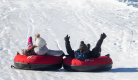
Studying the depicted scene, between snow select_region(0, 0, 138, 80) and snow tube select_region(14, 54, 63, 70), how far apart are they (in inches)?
6.7

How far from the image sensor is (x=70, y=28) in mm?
14133

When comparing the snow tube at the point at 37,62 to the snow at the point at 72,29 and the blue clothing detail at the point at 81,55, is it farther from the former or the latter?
the blue clothing detail at the point at 81,55

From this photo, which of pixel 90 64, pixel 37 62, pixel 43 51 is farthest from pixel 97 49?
pixel 37 62

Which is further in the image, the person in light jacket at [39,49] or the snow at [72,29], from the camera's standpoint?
the person in light jacket at [39,49]

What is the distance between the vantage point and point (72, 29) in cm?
1394

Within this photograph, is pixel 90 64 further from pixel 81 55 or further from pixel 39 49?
pixel 39 49

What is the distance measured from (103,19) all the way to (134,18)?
2.36 metres

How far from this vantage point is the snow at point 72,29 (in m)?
6.56

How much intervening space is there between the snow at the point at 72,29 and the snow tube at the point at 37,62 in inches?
6.7

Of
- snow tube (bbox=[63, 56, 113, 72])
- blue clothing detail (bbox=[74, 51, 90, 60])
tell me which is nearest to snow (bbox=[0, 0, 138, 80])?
snow tube (bbox=[63, 56, 113, 72])

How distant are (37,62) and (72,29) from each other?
737cm

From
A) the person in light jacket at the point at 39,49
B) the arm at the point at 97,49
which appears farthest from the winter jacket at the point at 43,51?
the arm at the point at 97,49

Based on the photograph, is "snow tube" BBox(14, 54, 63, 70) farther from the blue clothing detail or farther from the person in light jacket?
the blue clothing detail

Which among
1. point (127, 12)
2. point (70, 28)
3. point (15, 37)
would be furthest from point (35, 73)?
point (127, 12)
